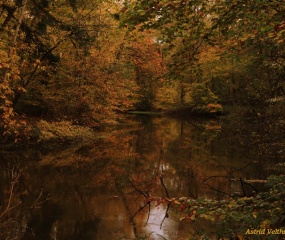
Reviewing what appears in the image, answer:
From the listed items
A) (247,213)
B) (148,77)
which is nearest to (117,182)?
(247,213)

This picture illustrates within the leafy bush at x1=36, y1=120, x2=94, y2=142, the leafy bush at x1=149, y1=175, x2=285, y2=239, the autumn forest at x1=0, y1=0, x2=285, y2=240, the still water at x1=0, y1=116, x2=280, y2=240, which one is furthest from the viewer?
the leafy bush at x1=36, y1=120, x2=94, y2=142

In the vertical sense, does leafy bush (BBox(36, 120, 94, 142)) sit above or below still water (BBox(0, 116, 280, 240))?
above

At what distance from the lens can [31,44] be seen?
1512cm

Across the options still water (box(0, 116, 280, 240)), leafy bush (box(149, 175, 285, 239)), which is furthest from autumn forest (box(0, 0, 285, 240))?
still water (box(0, 116, 280, 240))

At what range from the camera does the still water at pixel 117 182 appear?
25.6 ft

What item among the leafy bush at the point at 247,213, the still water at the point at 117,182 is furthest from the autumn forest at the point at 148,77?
the still water at the point at 117,182

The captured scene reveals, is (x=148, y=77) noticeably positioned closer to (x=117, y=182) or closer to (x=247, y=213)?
(x=117, y=182)

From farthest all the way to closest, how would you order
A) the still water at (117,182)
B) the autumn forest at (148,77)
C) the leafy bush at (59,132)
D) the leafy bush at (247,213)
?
the leafy bush at (59,132), the still water at (117,182), the autumn forest at (148,77), the leafy bush at (247,213)

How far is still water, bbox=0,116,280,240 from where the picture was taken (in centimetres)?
781

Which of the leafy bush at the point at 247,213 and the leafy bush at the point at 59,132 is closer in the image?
the leafy bush at the point at 247,213

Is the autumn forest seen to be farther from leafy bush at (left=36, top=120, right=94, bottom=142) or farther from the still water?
the still water

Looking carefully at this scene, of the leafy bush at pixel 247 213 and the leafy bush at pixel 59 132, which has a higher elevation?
the leafy bush at pixel 59 132

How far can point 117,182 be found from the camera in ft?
39.2

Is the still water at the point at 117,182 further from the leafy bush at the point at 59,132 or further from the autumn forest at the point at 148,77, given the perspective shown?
the leafy bush at the point at 59,132
